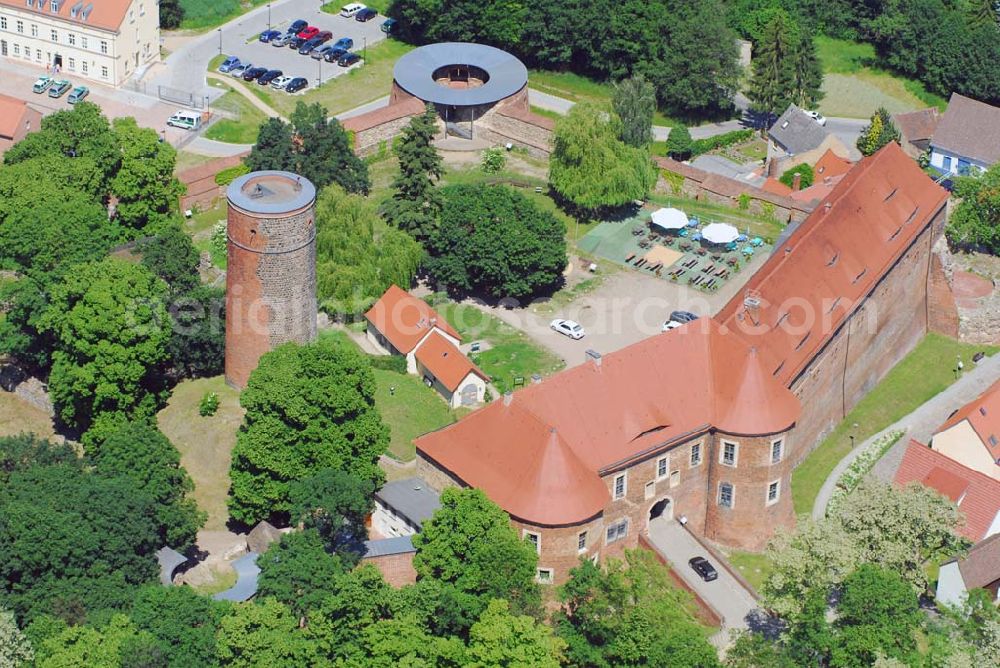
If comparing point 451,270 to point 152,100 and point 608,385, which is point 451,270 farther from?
point 152,100

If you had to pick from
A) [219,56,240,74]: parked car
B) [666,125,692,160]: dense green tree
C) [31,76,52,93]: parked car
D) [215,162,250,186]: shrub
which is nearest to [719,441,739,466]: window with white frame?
[215,162,250,186]: shrub

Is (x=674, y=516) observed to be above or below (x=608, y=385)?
below

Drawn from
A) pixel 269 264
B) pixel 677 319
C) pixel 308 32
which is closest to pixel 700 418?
pixel 677 319

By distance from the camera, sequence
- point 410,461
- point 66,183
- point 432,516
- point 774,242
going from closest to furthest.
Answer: point 432,516, point 410,461, point 66,183, point 774,242

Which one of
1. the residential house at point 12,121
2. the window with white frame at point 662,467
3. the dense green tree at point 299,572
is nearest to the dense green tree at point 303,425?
the dense green tree at point 299,572

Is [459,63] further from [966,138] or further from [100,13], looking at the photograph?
[966,138]

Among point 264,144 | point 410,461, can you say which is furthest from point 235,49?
point 410,461

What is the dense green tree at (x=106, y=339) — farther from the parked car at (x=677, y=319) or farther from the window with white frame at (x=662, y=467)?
the parked car at (x=677, y=319)
